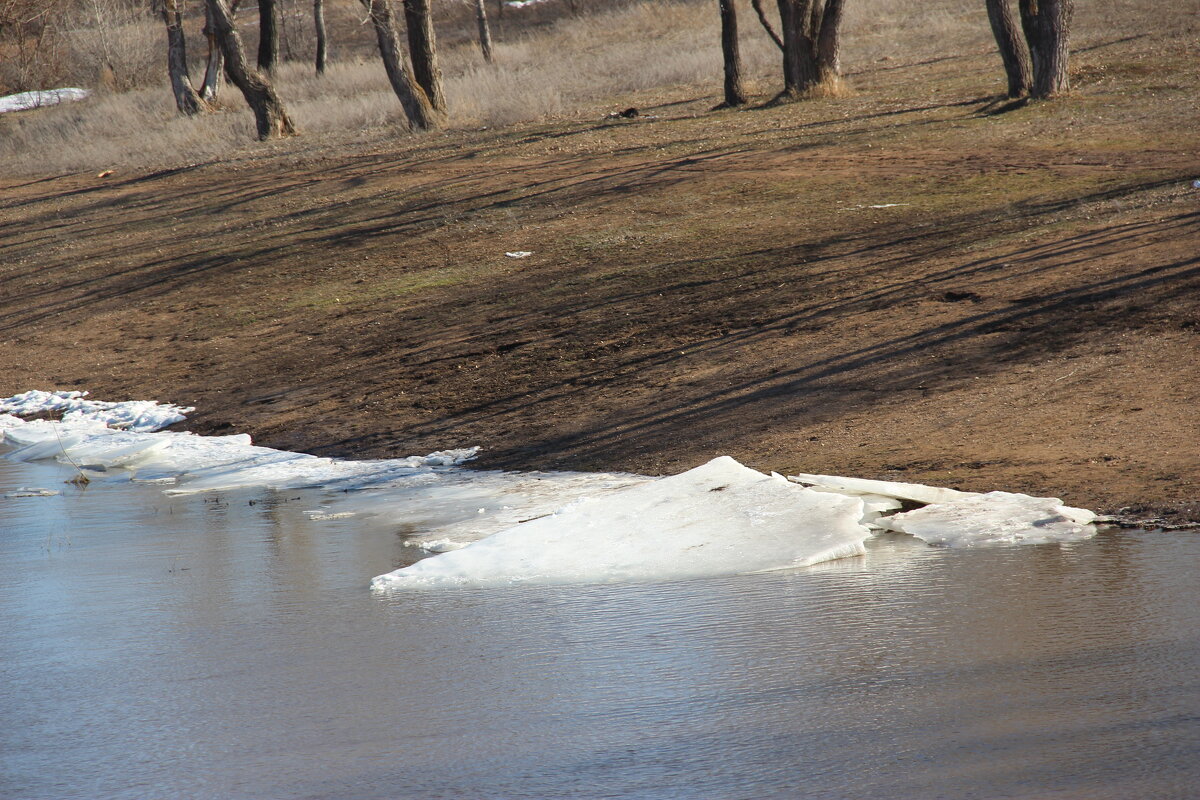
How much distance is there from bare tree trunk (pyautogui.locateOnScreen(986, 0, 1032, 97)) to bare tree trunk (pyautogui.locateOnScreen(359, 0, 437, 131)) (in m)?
9.96

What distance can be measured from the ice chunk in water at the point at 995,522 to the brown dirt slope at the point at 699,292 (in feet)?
1.20

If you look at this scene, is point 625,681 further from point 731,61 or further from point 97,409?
point 731,61

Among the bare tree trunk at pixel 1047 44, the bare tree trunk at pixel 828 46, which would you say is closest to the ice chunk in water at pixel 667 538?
the bare tree trunk at pixel 1047 44

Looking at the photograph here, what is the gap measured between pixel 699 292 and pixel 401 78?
13.1 metres

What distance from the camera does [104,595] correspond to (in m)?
5.79

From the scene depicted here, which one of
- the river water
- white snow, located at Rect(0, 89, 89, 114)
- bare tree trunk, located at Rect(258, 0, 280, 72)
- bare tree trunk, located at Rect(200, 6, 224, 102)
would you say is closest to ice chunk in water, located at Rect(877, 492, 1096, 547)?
the river water

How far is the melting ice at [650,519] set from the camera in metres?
5.77

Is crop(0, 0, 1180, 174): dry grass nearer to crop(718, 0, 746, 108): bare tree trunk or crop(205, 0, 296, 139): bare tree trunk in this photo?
crop(205, 0, 296, 139): bare tree trunk

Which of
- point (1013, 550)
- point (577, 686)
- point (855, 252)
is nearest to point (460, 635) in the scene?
point (577, 686)

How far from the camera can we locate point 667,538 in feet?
19.9

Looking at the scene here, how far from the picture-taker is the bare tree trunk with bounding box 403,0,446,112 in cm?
2389

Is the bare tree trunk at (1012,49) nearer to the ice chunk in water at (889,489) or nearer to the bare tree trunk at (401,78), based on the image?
the bare tree trunk at (401,78)

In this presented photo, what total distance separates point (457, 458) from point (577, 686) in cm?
465

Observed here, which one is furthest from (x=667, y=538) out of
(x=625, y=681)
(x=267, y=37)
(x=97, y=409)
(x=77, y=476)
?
(x=267, y=37)
